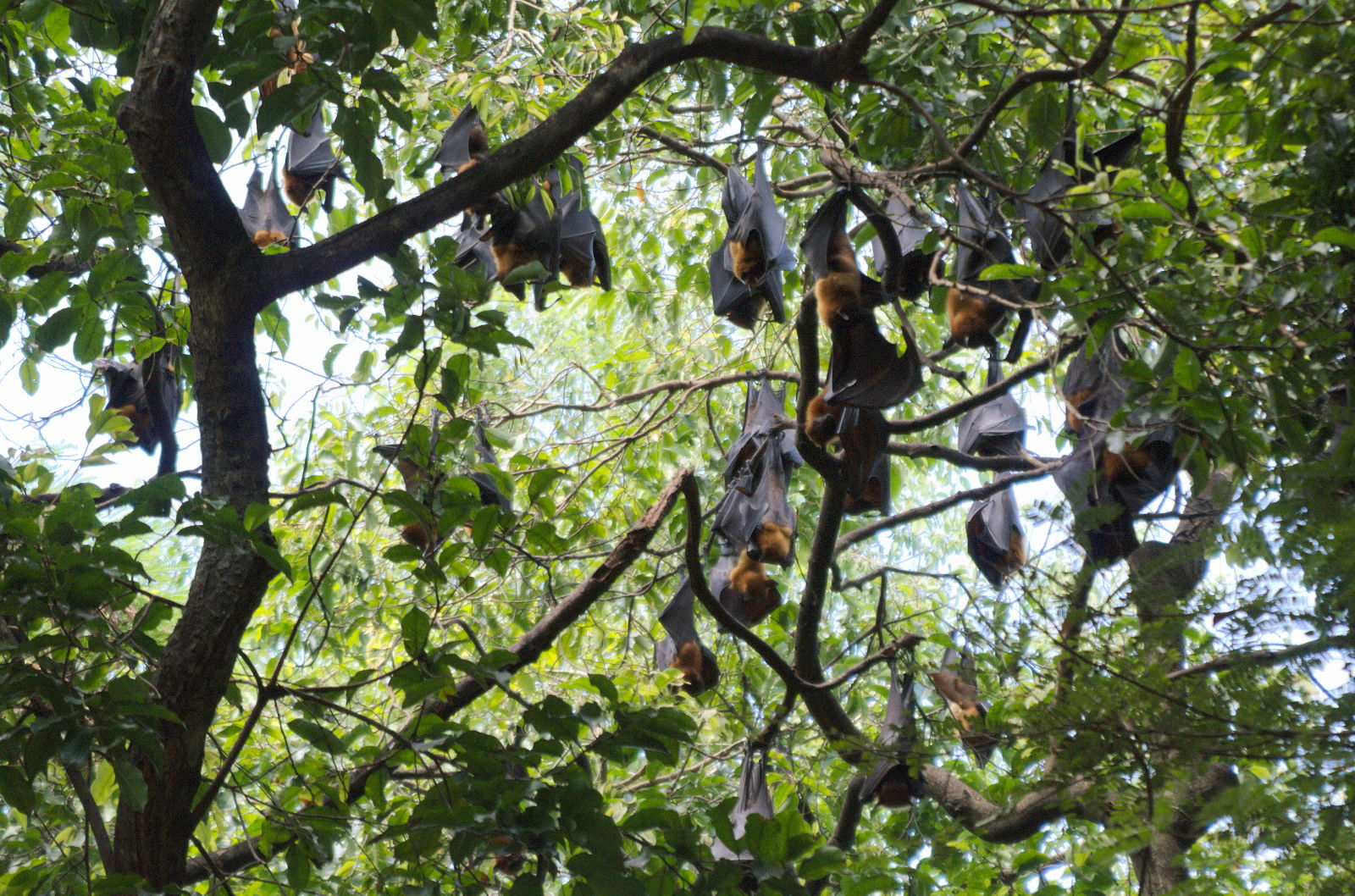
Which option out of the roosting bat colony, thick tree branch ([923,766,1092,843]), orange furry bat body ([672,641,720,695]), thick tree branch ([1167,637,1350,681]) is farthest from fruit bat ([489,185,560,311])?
thick tree branch ([1167,637,1350,681])

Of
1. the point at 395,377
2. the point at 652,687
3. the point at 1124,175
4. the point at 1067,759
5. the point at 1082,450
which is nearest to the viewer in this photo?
the point at 1067,759

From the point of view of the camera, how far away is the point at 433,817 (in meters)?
1.73

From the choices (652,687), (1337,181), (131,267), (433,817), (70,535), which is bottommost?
(433,817)

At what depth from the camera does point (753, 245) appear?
3459 mm

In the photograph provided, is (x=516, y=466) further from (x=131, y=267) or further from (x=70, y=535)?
(x=70, y=535)

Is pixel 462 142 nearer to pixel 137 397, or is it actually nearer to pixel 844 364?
pixel 844 364

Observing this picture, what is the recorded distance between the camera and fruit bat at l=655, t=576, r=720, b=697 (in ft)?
13.3

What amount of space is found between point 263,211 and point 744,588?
2850mm

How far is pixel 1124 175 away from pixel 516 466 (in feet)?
7.34

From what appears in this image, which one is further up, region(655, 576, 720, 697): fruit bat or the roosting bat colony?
the roosting bat colony

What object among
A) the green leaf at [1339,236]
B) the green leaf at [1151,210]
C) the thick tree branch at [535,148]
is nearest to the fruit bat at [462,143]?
the thick tree branch at [535,148]

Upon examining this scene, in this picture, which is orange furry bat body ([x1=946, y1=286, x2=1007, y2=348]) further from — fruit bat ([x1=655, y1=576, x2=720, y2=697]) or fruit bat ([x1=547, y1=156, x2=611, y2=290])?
fruit bat ([x1=655, y1=576, x2=720, y2=697])

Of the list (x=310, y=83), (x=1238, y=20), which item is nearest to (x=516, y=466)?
(x=310, y=83)

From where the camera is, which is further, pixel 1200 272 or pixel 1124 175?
pixel 1124 175
